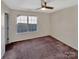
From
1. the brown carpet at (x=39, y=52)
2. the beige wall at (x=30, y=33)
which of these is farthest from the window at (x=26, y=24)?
the brown carpet at (x=39, y=52)

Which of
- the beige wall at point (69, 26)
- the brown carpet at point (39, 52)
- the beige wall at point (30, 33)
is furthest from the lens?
the beige wall at point (30, 33)

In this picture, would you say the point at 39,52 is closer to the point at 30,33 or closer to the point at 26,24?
the point at 30,33

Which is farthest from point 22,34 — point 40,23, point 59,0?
point 59,0

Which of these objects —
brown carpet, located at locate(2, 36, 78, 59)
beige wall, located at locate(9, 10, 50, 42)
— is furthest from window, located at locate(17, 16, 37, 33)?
brown carpet, located at locate(2, 36, 78, 59)

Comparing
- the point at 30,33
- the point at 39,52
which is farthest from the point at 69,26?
the point at 30,33

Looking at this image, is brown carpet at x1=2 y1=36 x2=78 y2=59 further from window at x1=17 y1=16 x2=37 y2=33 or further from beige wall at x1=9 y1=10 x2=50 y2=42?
window at x1=17 y1=16 x2=37 y2=33

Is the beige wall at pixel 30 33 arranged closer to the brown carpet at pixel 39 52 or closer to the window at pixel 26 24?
the window at pixel 26 24

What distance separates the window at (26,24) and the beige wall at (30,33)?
→ 12.1 inches

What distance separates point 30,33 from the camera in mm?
7277

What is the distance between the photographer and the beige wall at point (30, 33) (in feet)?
19.5

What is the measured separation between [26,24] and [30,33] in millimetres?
759

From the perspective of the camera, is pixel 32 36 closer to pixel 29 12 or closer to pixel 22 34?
pixel 22 34

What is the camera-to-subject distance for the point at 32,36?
742 centimetres

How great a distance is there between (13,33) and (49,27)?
144 inches
